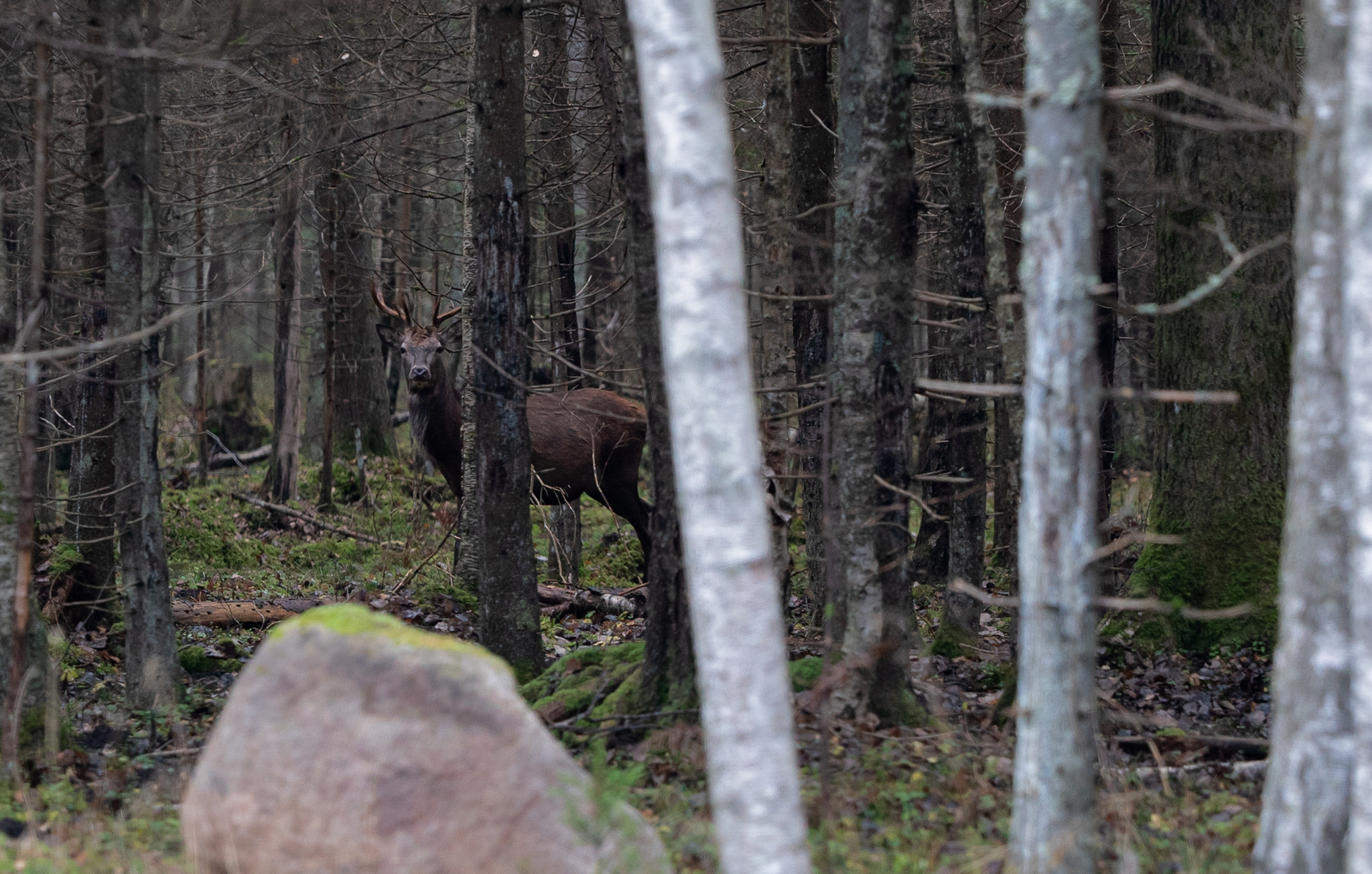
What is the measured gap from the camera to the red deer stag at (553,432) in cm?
1180

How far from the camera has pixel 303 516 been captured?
1534cm

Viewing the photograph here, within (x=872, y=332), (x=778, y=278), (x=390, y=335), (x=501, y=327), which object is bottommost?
(x=872, y=332)

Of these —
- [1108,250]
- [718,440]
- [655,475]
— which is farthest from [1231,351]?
[718,440]

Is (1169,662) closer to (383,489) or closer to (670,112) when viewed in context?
(670,112)

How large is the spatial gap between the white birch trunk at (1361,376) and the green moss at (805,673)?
3532 millimetres

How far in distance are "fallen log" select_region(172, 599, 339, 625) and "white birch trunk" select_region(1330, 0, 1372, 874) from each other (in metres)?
8.29

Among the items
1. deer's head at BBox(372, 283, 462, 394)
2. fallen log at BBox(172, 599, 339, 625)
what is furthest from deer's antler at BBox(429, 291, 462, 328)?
fallen log at BBox(172, 599, 339, 625)

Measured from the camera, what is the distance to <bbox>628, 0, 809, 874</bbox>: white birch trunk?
3598 mm

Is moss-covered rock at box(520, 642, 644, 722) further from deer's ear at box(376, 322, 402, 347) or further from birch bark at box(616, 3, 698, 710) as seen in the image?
deer's ear at box(376, 322, 402, 347)

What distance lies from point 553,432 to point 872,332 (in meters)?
6.48

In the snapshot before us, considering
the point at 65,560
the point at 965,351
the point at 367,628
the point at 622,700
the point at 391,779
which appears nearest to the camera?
the point at 391,779

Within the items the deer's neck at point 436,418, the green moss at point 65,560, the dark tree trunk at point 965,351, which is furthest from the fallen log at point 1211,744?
the green moss at point 65,560

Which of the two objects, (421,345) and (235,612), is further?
(421,345)

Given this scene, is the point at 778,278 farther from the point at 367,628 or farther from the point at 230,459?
the point at 230,459
